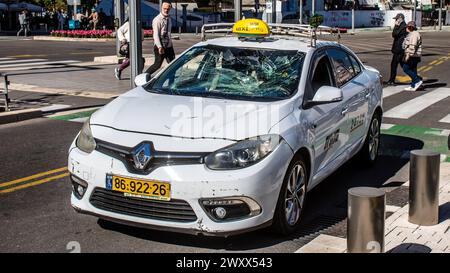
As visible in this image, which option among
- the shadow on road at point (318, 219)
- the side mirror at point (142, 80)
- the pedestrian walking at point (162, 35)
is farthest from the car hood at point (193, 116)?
the pedestrian walking at point (162, 35)

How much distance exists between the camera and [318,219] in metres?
5.71

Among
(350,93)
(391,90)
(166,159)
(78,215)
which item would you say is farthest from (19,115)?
(391,90)

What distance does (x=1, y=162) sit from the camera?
303 inches

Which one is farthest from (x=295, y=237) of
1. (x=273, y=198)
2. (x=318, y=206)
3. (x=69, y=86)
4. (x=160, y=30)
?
(x=69, y=86)

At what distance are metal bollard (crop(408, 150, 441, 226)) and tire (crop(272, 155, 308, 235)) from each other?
95cm

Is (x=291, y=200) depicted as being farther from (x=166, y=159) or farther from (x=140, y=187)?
(x=140, y=187)

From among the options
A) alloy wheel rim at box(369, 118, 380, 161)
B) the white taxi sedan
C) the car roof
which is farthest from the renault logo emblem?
alloy wheel rim at box(369, 118, 380, 161)

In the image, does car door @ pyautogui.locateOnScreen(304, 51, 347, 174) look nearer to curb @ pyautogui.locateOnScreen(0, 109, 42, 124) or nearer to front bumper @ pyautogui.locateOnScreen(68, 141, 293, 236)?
front bumper @ pyautogui.locateOnScreen(68, 141, 293, 236)

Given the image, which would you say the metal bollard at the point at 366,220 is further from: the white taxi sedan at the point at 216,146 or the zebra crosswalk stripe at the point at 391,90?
the zebra crosswalk stripe at the point at 391,90

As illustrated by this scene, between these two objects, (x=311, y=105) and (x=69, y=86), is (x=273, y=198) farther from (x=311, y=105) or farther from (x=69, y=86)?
(x=69, y=86)

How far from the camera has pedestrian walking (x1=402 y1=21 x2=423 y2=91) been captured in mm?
15297

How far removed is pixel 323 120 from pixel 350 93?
40.3 inches

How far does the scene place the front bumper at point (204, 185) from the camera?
453 cm

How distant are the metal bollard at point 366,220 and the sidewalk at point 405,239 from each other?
0.32 metres
